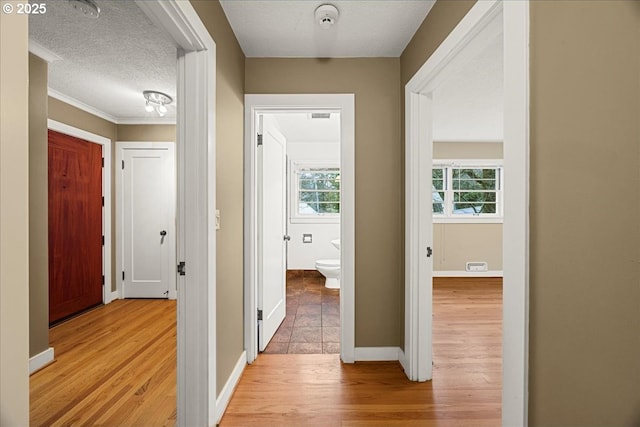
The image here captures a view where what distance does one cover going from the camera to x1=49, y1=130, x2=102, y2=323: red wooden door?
120 inches

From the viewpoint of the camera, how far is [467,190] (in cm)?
521

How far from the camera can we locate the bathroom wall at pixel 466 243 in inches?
198

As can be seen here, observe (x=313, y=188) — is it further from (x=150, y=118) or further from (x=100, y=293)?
(x=100, y=293)

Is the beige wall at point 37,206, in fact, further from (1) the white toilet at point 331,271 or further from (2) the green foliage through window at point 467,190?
(2) the green foliage through window at point 467,190

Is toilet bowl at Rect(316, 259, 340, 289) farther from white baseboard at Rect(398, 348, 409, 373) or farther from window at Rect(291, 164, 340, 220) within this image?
white baseboard at Rect(398, 348, 409, 373)

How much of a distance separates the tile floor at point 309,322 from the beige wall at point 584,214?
1802 millimetres

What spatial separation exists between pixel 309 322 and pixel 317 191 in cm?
276

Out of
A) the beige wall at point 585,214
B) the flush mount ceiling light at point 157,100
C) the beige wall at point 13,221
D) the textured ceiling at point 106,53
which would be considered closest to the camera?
the beige wall at point 13,221

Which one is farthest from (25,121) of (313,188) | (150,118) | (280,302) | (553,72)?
(313,188)

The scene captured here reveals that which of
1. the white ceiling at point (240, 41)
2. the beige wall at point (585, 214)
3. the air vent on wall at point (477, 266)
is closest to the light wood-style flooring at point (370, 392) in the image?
the beige wall at point (585, 214)

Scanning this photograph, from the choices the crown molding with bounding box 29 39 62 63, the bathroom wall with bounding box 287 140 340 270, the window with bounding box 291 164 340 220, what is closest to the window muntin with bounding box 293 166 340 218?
the window with bounding box 291 164 340 220

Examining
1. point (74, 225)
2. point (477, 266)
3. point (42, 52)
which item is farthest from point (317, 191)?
point (42, 52)

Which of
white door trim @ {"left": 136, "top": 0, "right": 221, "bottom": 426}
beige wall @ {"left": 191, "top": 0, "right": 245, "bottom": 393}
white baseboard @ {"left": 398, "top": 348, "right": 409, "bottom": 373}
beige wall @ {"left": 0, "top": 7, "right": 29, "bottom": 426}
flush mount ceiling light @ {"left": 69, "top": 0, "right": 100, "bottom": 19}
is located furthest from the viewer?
white baseboard @ {"left": 398, "top": 348, "right": 409, "bottom": 373}

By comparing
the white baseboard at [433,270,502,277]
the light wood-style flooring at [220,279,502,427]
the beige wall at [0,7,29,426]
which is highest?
the beige wall at [0,7,29,426]
